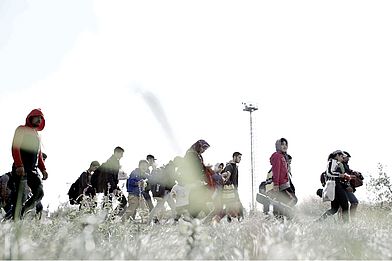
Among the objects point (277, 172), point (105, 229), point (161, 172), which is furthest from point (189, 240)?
point (161, 172)

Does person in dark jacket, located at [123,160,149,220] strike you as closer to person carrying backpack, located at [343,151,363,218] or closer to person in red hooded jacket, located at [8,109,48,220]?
person carrying backpack, located at [343,151,363,218]

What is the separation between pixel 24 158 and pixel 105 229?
2.86m

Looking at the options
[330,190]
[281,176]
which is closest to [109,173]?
[281,176]

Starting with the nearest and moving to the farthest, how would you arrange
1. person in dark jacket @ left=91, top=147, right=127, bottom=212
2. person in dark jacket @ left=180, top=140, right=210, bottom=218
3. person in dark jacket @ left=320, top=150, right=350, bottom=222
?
person in dark jacket @ left=180, top=140, right=210, bottom=218
person in dark jacket @ left=320, top=150, right=350, bottom=222
person in dark jacket @ left=91, top=147, right=127, bottom=212

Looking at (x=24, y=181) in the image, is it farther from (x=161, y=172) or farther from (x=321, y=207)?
(x=321, y=207)

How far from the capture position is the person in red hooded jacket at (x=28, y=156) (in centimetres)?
728

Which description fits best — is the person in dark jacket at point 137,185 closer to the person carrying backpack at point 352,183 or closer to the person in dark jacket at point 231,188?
the person in dark jacket at point 231,188

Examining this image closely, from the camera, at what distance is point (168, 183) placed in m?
14.1

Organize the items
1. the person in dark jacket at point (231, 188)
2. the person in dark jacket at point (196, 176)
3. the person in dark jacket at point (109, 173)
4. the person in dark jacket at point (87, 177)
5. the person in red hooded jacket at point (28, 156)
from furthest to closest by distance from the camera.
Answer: the person in dark jacket at point (87, 177), the person in dark jacket at point (231, 188), the person in dark jacket at point (109, 173), the person in dark jacket at point (196, 176), the person in red hooded jacket at point (28, 156)

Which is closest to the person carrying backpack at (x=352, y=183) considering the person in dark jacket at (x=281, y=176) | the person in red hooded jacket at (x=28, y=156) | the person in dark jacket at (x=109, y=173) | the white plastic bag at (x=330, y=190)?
the white plastic bag at (x=330, y=190)

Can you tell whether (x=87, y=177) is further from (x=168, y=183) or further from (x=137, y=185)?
(x=168, y=183)

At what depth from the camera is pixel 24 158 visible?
7.48m

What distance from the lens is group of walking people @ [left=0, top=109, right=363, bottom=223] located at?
7441 mm

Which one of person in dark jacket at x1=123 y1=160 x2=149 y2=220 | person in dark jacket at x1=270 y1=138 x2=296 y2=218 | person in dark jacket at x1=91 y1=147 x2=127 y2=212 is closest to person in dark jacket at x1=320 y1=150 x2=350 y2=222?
person in dark jacket at x1=270 y1=138 x2=296 y2=218
